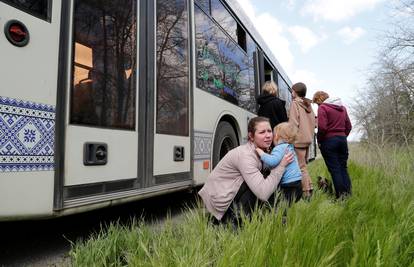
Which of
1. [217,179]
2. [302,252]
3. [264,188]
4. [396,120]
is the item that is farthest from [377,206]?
[396,120]

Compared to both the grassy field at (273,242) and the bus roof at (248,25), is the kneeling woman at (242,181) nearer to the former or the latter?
the grassy field at (273,242)

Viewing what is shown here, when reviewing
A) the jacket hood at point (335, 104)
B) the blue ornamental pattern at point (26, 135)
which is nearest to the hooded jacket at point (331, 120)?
the jacket hood at point (335, 104)

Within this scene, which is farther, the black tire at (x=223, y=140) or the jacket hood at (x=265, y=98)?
the jacket hood at (x=265, y=98)

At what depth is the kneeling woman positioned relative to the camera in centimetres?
301

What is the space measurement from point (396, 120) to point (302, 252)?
8236 mm

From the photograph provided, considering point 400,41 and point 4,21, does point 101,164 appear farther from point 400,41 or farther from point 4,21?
point 400,41

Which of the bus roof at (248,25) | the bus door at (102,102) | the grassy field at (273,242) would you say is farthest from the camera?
the bus roof at (248,25)

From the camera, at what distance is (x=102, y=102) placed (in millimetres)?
3043

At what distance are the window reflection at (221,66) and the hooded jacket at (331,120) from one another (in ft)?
4.58

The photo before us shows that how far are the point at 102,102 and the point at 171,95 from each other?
3.58 ft

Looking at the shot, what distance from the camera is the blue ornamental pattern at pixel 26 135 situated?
7.23 feet

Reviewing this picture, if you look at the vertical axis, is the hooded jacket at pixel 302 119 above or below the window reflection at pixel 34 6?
below

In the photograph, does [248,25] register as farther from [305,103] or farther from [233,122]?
[305,103]

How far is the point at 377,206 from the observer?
3.36 m
